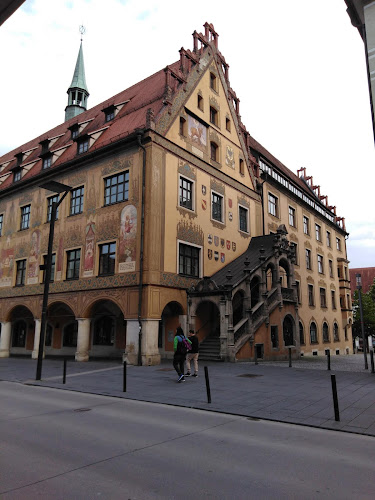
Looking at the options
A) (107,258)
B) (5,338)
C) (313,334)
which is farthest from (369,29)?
(313,334)

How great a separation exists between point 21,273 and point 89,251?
8.09 meters

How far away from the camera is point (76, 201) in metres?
25.2

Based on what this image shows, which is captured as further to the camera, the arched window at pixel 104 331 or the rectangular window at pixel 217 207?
the rectangular window at pixel 217 207

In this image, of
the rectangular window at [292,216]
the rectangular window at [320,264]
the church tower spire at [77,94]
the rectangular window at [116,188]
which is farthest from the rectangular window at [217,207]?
the church tower spire at [77,94]

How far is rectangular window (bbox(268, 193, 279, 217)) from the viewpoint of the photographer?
1326 inches

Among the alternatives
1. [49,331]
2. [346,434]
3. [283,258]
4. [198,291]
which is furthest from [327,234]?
[346,434]

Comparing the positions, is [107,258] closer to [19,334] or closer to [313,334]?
[19,334]

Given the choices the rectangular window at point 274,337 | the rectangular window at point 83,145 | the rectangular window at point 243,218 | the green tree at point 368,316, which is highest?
the rectangular window at point 83,145

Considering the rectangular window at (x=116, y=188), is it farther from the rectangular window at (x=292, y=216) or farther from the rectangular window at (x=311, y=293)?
the rectangular window at (x=311, y=293)

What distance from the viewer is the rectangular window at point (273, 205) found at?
33688 millimetres

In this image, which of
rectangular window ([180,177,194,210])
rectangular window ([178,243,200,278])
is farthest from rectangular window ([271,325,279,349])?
rectangular window ([180,177,194,210])

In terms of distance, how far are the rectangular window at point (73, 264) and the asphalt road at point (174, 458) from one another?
15.7m

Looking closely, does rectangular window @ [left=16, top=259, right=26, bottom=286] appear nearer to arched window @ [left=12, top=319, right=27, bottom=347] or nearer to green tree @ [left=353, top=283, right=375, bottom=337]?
arched window @ [left=12, top=319, right=27, bottom=347]

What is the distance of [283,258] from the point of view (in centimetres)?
2716
